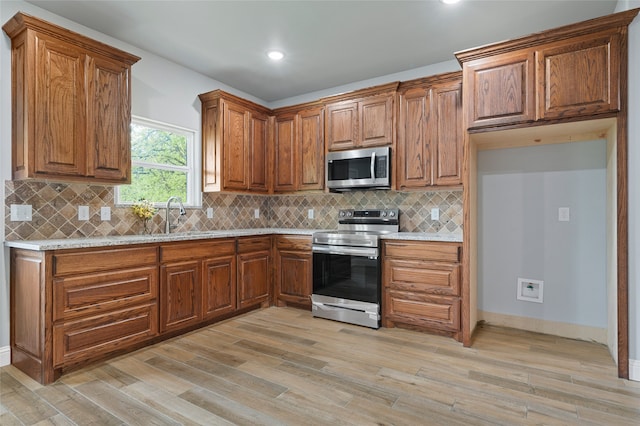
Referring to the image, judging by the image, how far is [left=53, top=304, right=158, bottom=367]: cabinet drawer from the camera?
236cm

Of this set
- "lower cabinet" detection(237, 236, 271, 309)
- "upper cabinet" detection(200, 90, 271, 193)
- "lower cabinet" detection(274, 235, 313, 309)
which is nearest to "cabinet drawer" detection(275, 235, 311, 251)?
"lower cabinet" detection(274, 235, 313, 309)

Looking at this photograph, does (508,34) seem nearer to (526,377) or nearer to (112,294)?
(526,377)

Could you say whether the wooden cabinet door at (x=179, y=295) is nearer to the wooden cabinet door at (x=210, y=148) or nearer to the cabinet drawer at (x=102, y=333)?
the cabinet drawer at (x=102, y=333)

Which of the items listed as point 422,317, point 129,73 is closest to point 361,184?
point 422,317

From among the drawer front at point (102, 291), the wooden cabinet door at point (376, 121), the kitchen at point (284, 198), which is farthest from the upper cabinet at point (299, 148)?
the drawer front at point (102, 291)

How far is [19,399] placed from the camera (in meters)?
2.10

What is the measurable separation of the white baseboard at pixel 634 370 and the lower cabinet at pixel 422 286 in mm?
1117

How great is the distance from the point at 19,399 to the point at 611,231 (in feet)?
13.8

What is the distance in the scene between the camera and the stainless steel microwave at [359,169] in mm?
3654

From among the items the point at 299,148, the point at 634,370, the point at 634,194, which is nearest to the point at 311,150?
the point at 299,148

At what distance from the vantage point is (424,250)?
10.6 feet

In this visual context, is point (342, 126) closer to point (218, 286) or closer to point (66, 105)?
point (218, 286)

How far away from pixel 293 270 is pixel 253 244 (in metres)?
0.56

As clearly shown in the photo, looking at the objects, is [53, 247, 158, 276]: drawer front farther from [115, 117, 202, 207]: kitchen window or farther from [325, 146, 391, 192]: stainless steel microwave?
[325, 146, 391, 192]: stainless steel microwave
